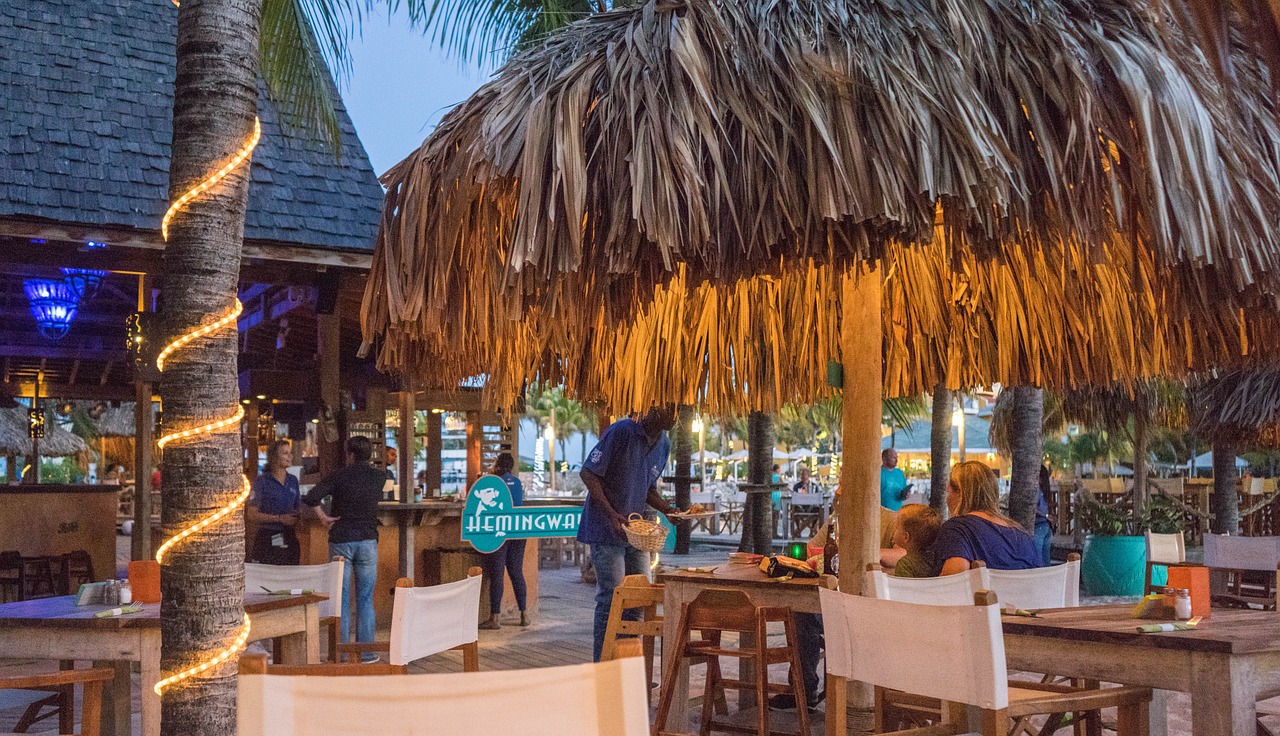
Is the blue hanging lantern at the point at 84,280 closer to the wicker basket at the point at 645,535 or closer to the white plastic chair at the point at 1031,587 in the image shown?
the wicker basket at the point at 645,535

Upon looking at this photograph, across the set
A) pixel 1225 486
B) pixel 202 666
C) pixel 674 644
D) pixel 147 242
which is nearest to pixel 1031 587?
pixel 674 644

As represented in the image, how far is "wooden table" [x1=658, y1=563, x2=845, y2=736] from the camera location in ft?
15.6

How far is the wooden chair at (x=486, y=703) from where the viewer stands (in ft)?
5.83

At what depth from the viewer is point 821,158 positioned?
3.32 meters

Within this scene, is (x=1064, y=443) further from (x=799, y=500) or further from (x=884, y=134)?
(x=884, y=134)

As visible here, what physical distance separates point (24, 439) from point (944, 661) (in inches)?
1018

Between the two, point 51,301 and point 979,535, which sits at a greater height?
point 51,301

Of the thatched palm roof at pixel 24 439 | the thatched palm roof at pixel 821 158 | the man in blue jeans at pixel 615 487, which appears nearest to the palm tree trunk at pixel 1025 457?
the man in blue jeans at pixel 615 487

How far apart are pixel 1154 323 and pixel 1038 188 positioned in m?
1.89

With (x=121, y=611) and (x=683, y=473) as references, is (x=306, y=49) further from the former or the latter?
(x=683, y=473)

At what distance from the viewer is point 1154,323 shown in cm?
504

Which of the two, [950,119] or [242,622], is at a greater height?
[950,119]

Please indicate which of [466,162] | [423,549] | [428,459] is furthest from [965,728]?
[428,459]

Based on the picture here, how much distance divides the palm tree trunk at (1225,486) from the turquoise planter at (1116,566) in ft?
10.0
